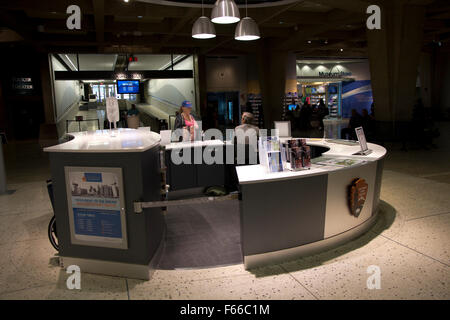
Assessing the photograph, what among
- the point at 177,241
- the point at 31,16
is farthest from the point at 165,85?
the point at 177,241

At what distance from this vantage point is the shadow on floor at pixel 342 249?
3.40m

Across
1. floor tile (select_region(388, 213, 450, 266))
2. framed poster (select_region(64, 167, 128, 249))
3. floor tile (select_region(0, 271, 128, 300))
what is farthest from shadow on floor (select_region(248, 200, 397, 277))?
framed poster (select_region(64, 167, 128, 249))

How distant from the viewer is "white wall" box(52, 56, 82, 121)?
18453 mm

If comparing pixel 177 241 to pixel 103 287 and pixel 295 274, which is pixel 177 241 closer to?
pixel 103 287

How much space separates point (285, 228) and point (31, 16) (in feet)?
42.0

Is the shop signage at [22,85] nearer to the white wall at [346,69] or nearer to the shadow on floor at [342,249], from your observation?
the white wall at [346,69]

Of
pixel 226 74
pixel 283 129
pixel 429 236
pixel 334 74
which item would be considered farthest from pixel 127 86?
pixel 429 236

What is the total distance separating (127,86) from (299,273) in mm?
17552

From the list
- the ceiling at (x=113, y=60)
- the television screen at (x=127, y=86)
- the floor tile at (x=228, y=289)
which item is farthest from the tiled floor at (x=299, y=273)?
the ceiling at (x=113, y=60)

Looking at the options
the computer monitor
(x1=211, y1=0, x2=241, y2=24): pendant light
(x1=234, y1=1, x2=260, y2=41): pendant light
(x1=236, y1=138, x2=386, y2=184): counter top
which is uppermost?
(x1=211, y1=0, x2=241, y2=24): pendant light

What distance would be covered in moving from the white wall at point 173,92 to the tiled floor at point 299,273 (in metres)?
16.0

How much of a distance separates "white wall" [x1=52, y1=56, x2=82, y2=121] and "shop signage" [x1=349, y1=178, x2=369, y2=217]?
17.6 m

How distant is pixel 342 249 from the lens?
12.6ft

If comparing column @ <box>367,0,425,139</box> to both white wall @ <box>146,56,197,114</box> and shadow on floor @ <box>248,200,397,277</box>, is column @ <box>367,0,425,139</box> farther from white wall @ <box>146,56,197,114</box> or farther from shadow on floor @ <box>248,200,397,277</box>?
white wall @ <box>146,56,197,114</box>
